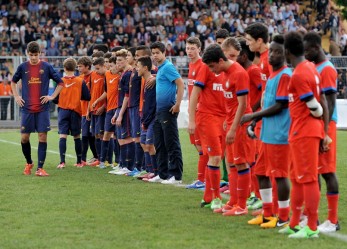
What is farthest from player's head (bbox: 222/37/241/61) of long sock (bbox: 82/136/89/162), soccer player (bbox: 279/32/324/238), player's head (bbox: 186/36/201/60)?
long sock (bbox: 82/136/89/162)

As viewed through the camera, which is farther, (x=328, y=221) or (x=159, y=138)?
(x=159, y=138)

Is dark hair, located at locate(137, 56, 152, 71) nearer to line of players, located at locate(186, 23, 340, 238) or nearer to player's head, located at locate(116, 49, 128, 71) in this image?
player's head, located at locate(116, 49, 128, 71)

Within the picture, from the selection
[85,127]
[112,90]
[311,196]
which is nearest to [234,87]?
[311,196]

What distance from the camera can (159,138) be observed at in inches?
534

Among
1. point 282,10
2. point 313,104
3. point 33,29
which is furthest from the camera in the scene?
point 282,10

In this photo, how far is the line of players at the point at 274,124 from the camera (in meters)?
8.19

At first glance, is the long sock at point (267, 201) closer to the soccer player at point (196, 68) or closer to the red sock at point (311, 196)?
the red sock at point (311, 196)

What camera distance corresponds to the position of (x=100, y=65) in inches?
643

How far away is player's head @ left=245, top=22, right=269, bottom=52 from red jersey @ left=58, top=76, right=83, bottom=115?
7.03 m

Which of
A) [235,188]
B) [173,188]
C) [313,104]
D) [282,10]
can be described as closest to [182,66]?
[282,10]

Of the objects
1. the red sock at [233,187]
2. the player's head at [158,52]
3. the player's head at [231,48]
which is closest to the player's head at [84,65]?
the player's head at [158,52]

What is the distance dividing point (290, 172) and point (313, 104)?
32.5 inches

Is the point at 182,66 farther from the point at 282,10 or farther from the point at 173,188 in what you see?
the point at 173,188

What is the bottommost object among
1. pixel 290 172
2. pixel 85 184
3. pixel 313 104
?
pixel 85 184
